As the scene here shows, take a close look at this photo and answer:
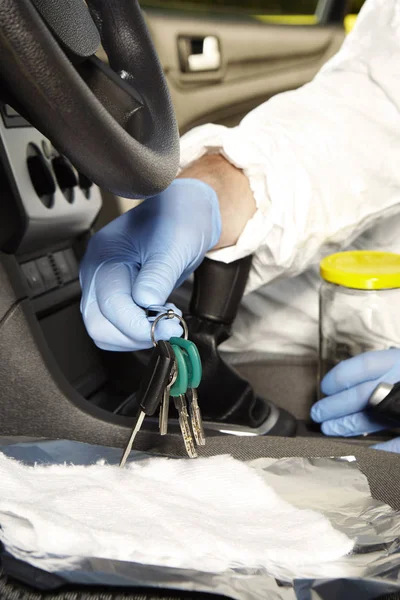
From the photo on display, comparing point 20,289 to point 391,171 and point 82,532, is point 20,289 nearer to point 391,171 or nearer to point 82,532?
point 82,532

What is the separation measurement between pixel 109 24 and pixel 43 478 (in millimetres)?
350

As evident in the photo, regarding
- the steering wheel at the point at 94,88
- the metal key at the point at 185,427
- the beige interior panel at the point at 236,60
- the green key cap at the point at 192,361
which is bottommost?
the beige interior panel at the point at 236,60

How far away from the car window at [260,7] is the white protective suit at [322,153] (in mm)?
891

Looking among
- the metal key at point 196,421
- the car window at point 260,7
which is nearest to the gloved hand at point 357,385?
the metal key at point 196,421

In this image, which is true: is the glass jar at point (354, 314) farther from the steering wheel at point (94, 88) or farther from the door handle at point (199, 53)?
the door handle at point (199, 53)

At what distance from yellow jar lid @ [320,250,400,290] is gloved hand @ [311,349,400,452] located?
4.3 inches

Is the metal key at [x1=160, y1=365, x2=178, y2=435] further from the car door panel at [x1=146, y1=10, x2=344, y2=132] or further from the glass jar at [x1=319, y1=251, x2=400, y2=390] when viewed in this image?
the car door panel at [x1=146, y1=10, x2=344, y2=132]

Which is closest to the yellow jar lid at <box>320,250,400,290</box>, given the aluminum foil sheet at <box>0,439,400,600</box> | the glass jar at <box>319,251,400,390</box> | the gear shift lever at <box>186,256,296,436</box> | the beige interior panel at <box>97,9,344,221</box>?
the glass jar at <box>319,251,400,390</box>

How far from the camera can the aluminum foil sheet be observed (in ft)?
1.27

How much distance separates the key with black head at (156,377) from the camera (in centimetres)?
48

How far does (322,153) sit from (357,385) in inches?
11.0

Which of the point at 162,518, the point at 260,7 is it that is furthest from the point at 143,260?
the point at 260,7

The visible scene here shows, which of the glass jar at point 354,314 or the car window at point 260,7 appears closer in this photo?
the glass jar at point 354,314

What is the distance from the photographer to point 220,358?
758 mm
